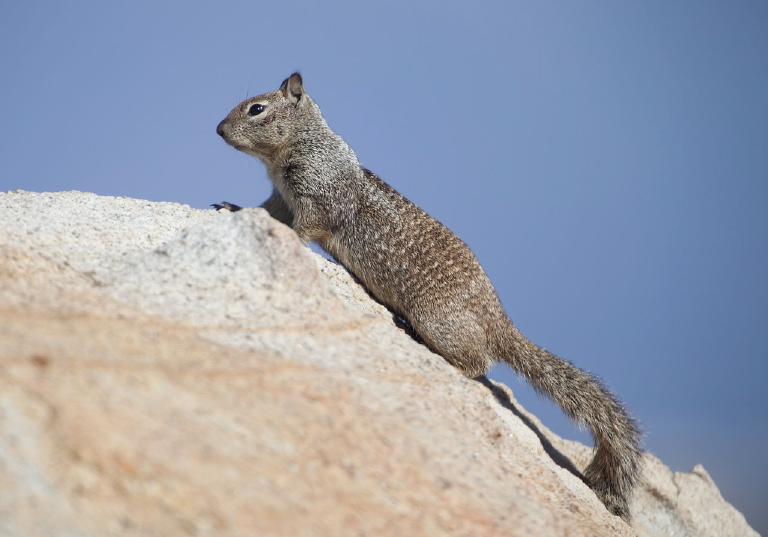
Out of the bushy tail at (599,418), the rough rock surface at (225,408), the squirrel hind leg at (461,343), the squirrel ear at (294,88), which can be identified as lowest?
the rough rock surface at (225,408)

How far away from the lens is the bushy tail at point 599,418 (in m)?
7.10

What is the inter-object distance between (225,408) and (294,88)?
578 centimetres

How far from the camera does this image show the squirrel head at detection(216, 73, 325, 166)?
26.8 feet

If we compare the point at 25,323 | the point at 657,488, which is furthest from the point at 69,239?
the point at 657,488

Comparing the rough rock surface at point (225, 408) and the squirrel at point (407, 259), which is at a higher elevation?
the squirrel at point (407, 259)

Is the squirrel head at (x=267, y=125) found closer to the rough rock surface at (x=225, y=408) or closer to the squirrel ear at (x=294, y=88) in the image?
the squirrel ear at (x=294, y=88)

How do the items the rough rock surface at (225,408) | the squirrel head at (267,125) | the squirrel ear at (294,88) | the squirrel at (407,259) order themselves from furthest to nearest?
the squirrel ear at (294,88) → the squirrel head at (267,125) → the squirrel at (407,259) → the rough rock surface at (225,408)

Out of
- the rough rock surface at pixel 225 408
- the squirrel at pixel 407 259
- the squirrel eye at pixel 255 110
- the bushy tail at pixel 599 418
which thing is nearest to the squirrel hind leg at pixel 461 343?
the squirrel at pixel 407 259

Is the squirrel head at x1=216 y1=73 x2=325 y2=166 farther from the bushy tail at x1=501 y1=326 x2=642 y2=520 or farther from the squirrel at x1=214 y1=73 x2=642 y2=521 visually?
the bushy tail at x1=501 y1=326 x2=642 y2=520

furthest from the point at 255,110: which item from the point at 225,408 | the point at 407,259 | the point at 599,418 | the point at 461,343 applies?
the point at 225,408

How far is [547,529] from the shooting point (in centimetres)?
405

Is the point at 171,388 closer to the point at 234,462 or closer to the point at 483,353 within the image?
the point at 234,462

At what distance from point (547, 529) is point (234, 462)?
6.14 ft

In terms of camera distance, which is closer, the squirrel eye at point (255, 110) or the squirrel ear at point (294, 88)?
the squirrel eye at point (255, 110)
